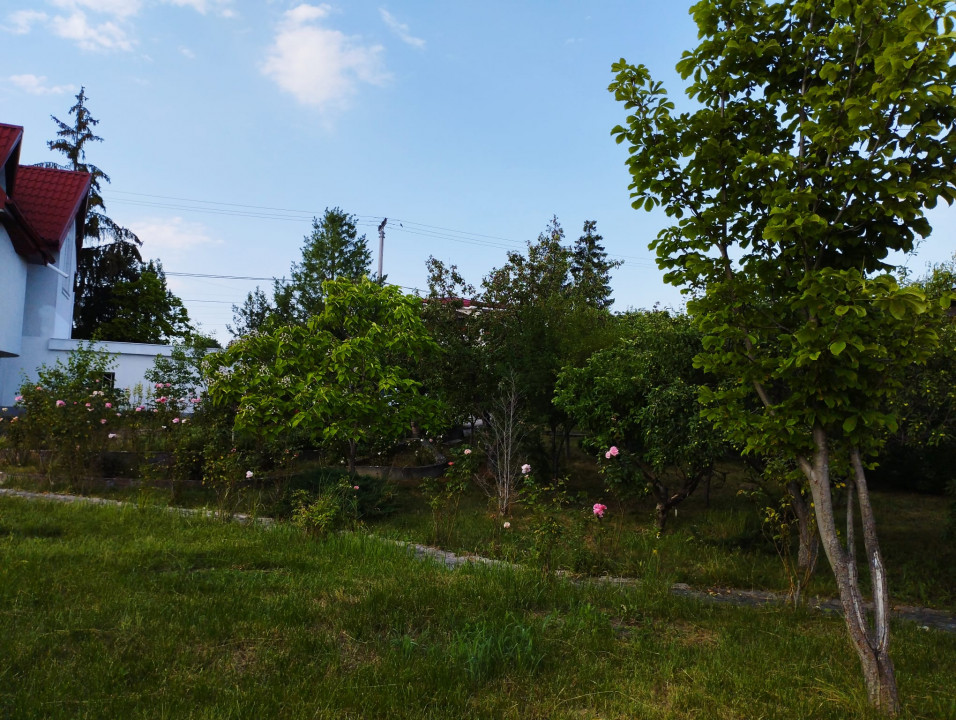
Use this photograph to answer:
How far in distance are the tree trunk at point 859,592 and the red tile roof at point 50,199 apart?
25350 mm

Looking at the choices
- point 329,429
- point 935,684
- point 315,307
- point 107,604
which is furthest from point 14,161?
point 935,684

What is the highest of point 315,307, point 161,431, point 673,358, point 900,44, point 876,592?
point 315,307

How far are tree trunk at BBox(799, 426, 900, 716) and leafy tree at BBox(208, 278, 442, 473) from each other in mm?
7870

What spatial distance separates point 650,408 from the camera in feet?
30.6

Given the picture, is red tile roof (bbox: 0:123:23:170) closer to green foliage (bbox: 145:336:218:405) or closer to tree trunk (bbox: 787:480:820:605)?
green foliage (bbox: 145:336:218:405)

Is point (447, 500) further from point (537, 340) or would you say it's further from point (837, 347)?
point (837, 347)

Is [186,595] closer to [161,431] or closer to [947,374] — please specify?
[947,374]

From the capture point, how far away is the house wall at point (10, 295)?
20375 millimetres

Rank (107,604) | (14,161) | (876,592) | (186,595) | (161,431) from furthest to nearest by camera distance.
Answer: (14,161) → (161,431) → (186,595) → (107,604) → (876,592)

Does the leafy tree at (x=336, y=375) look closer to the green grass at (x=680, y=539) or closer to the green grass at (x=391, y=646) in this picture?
the green grass at (x=680, y=539)

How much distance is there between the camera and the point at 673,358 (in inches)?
378

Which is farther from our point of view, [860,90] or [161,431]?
[161,431]

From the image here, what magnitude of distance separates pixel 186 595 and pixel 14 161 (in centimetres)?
2165

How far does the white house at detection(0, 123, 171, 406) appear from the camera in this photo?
20719 millimetres
